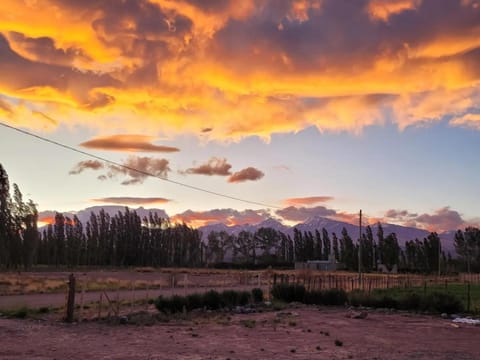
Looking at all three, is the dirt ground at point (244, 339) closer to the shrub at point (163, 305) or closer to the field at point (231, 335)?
the field at point (231, 335)

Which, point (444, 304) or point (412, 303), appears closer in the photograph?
point (444, 304)

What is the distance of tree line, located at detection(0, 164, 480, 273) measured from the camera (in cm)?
11375

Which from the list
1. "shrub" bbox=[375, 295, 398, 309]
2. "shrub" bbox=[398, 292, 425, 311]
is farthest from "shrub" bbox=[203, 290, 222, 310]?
"shrub" bbox=[398, 292, 425, 311]

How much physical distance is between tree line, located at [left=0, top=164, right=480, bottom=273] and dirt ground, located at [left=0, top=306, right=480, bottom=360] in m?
79.5

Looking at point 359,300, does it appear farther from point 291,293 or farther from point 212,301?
point 212,301

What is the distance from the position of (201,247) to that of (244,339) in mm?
129880

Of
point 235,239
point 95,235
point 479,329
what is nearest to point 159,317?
point 479,329

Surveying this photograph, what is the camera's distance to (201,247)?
144m

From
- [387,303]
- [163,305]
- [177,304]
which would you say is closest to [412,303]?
[387,303]

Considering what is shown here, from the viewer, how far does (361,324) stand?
2025 cm

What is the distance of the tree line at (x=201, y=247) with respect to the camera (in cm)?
11375

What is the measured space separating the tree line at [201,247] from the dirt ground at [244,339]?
Result: 7945 cm

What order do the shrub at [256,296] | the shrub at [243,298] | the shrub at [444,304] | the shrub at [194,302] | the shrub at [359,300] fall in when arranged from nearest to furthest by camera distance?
the shrub at [194,302]
the shrub at [444,304]
the shrub at [243,298]
the shrub at [256,296]
the shrub at [359,300]

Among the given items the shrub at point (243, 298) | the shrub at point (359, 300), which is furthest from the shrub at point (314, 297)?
the shrub at point (243, 298)
